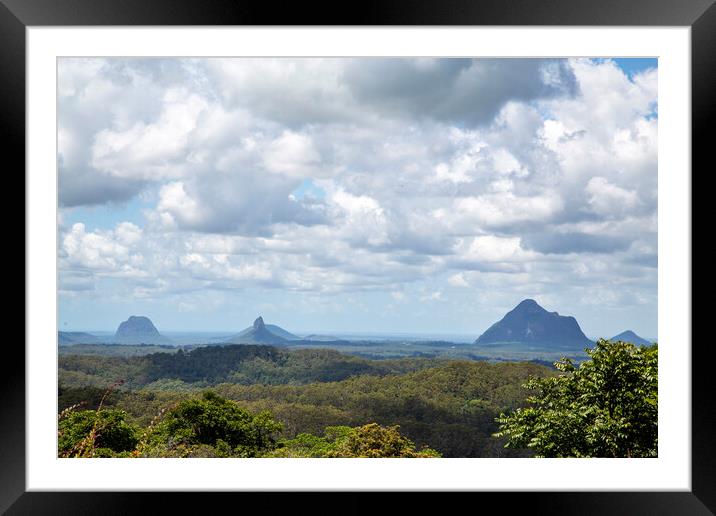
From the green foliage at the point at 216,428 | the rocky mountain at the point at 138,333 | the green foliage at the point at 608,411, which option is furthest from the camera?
the rocky mountain at the point at 138,333

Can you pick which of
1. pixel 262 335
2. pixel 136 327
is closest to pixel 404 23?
pixel 262 335

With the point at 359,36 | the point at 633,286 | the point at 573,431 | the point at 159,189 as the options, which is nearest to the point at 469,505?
the point at 359,36

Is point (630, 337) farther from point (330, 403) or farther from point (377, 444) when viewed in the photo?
point (377, 444)

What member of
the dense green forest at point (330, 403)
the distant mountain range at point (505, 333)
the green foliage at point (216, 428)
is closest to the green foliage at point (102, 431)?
the dense green forest at point (330, 403)

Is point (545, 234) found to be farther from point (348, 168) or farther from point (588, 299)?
point (348, 168)

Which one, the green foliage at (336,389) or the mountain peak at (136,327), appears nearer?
the green foliage at (336,389)

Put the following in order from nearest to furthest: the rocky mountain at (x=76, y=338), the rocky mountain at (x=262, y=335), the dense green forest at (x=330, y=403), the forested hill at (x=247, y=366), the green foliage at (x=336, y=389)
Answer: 1. the dense green forest at (x=330, y=403)
2. the green foliage at (x=336, y=389)
3. the rocky mountain at (x=76, y=338)
4. the forested hill at (x=247, y=366)
5. the rocky mountain at (x=262, y=335)

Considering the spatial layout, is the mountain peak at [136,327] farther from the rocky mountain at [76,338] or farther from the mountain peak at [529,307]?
the mountain peak at [529,307]
